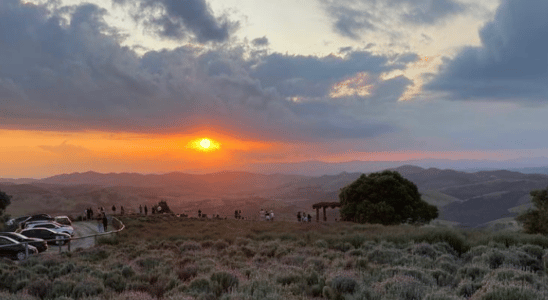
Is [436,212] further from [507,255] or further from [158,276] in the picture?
[158,276]

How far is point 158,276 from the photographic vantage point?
13805 millimetres

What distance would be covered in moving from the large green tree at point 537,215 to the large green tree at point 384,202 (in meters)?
11.7

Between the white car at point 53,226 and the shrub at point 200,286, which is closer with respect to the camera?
the shrub at point 200,286

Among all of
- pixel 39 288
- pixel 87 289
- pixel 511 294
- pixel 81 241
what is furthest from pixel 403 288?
pixel 81 241

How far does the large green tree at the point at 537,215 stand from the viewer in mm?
40700

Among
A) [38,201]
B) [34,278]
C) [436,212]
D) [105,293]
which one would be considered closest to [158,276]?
[105,293]

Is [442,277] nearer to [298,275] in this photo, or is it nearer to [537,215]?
[298,275]

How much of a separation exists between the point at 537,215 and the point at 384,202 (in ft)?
52.8

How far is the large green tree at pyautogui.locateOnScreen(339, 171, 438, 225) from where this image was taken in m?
48.4

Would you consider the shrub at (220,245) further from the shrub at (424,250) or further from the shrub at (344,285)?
the shrub at (344,285)

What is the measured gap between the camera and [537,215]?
41906 millimetres

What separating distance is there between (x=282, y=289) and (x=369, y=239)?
13.4 m

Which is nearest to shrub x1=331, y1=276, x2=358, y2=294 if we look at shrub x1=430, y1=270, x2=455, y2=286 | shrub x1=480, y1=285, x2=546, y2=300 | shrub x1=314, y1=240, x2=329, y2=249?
shrub x1=430, y1=270, x2=455, y2=286

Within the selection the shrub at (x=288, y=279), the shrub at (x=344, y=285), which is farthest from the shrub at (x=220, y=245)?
the shrub at (x=344, y=285)
